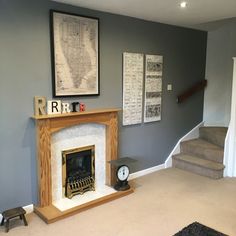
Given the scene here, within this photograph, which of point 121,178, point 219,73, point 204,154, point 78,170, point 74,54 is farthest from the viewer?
point 219,73

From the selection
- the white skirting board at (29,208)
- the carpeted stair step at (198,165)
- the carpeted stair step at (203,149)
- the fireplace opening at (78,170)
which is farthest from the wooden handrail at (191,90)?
the white skirting board at (29,208)

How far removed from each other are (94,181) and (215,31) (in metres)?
3.61

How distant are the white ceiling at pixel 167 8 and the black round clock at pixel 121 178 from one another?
203 centimetres

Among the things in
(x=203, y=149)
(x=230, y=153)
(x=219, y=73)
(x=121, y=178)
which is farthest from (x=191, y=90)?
(x=121, y=178)

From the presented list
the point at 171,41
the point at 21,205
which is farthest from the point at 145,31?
the point at 21,205

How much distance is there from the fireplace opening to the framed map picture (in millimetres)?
748

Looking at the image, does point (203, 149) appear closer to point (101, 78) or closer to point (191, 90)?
point (191, 90)

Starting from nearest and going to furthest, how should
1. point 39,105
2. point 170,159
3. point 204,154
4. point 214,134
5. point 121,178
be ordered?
point 39,105 → point 121,178 → point 204,154 → point 170,159 → point 214,134

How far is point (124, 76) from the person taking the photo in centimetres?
387

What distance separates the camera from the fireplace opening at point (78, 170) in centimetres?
337

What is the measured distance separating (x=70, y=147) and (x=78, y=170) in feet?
1.16

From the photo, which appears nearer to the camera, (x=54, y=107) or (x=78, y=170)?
(x=54, y=107)

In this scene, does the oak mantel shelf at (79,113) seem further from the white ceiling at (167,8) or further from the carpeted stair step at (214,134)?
the carpeted stair step at (214,134)

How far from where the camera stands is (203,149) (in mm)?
4680
